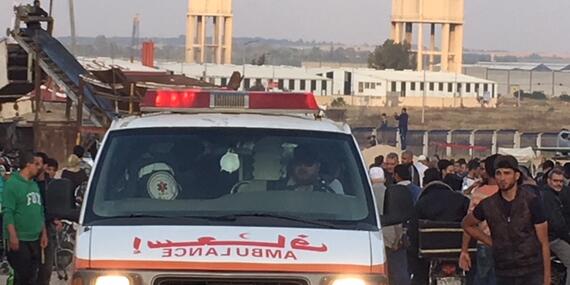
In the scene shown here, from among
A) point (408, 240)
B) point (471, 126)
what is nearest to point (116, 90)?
point (408, 240)

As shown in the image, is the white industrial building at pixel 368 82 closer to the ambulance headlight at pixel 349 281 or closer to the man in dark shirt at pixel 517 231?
the man in dark shirt at pixel 517 231

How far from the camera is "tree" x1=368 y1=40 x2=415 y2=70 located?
141 m

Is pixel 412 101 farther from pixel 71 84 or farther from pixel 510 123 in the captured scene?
pixel 71 84

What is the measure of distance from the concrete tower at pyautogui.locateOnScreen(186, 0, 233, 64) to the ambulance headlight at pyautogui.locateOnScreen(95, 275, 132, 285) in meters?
120

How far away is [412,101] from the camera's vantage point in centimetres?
11388

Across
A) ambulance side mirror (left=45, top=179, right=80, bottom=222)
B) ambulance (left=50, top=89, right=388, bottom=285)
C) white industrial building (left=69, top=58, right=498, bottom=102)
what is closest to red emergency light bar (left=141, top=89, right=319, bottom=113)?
ambulance (left=50, top=89, right=388, bottom=285)

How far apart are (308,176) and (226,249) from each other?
4.20 ft

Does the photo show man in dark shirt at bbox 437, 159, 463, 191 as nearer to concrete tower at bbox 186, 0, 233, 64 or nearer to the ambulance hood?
the ambulance hood

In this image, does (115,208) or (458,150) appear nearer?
(115,208)

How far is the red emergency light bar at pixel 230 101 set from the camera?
902 centimetres

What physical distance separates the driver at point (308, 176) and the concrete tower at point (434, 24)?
119178 millimetres

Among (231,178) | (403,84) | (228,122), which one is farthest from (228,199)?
(403,84)

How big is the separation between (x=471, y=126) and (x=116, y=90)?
53.0 m

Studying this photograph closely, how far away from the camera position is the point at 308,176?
8.23m
